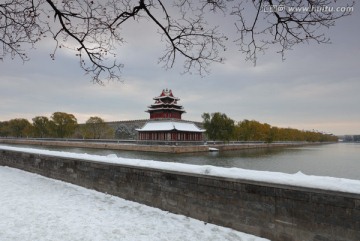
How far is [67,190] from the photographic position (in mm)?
9406

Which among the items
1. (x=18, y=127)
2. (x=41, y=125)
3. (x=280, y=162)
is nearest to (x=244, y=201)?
(x=280, y=162)

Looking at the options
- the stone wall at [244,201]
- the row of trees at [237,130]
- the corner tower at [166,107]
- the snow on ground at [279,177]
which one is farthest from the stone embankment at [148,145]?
the snow on ground at [279,177]

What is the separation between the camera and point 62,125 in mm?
73312

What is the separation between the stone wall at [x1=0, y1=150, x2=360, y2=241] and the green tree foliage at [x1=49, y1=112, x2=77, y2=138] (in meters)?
68.7

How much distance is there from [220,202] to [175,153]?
3539 centimetres

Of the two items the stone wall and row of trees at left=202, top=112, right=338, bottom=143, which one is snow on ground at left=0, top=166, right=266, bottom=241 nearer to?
the stone wall

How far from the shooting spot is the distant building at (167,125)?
5272 cm

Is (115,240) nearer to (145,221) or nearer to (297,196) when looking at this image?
(145,221)

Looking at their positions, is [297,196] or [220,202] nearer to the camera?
[297,196]

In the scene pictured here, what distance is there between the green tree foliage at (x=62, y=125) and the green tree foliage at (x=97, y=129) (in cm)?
446

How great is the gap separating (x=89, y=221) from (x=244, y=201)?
3.35m

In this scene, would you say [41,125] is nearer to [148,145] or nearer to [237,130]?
[148,145]

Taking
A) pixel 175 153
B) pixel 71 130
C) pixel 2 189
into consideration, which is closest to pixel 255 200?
pixel 2 189

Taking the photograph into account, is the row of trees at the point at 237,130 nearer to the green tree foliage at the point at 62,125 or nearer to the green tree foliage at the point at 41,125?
the green tree foliage at the point at 62,125
